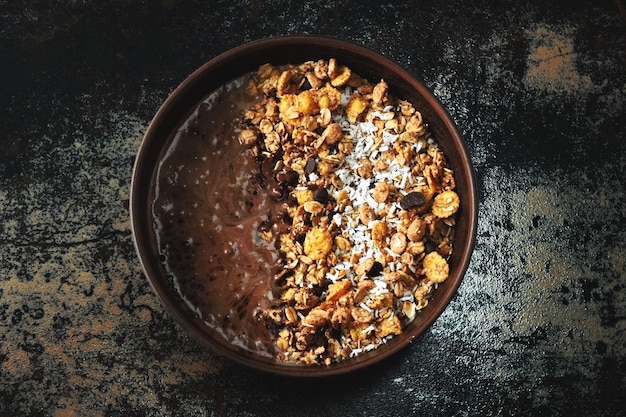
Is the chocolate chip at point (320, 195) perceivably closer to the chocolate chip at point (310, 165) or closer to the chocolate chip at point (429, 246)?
the chocolate chip at point (310, 165)

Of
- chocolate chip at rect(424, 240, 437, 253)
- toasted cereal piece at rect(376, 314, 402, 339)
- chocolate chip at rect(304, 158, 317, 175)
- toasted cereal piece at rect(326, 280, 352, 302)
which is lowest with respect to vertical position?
toasted cereal piece at rect(376, 314, 402, 339)

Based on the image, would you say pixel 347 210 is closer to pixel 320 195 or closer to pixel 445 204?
pixel 320 195

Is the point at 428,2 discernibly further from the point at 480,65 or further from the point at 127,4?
the point at 127,4

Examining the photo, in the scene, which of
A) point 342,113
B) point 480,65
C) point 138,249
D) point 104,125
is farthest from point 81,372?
point 480,65

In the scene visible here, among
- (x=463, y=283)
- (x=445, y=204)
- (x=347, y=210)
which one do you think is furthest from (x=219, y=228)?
(x=463, y=283)

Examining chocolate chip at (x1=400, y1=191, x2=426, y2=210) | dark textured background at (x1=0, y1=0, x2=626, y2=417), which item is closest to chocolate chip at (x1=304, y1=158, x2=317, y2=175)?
chocolate chip at (x1=400, y1=191, x2=426, y2=210)

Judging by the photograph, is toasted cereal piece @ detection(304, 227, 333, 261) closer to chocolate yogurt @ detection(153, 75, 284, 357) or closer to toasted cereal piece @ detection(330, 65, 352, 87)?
chocolate yogurt @ detection(153, 75, 284, 357)
